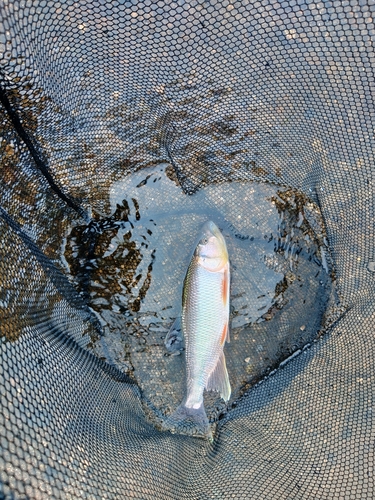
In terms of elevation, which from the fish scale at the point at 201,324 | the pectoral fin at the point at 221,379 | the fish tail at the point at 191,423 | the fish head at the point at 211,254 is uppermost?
the fish head at the point at 211,254

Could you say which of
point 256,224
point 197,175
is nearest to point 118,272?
point 197,175

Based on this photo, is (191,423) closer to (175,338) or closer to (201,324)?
(175,338)

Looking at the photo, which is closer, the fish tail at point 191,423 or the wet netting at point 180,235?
the wet netting at point 180,235

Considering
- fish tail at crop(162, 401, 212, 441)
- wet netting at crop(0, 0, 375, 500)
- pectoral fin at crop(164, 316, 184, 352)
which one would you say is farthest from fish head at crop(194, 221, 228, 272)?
fish tail at crop(162, 401, 212, 441)

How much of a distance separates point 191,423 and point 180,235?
3.41ft

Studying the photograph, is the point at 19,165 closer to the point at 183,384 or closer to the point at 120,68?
the point at 120,68

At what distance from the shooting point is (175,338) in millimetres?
2119

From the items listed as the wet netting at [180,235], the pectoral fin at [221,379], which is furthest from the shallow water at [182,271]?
the pectoral fin at [221,379]

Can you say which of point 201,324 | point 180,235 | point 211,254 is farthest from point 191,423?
point 180,235

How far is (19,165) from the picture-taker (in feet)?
5.53

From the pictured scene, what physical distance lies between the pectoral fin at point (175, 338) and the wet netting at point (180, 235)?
4cm

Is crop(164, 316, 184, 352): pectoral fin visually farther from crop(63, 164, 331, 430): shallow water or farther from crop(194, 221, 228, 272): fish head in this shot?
crop(194, 221, 228, 272): fish head

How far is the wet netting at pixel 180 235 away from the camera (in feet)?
4.98

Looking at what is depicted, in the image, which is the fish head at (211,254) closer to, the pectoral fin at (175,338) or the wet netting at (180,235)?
the wet netting at (180,235)
